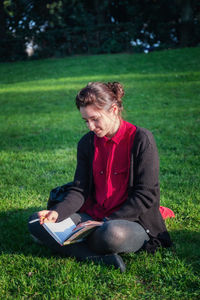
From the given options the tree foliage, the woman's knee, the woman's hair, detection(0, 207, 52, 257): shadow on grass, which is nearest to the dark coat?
the woman's knee

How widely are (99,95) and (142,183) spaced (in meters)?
0.80

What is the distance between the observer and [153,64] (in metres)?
13.8

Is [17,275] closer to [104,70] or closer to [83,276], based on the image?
[83,276]

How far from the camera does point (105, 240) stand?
8.63 ft

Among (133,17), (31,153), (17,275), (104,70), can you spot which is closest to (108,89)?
(17,275)

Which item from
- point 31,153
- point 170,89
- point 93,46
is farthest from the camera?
point 93,46

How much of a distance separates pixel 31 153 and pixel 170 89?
576 cm

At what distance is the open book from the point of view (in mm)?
2504

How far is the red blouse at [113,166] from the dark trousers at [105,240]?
28 centimetres

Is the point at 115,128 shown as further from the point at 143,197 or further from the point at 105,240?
the point at 105,240

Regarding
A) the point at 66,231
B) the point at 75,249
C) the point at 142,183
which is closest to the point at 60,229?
the point at 66,231

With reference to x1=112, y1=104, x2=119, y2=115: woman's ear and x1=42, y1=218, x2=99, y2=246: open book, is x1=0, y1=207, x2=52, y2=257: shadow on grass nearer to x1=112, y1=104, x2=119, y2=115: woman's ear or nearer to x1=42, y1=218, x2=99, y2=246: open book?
x1=42, y1=218, x2=99, y2=246: open book

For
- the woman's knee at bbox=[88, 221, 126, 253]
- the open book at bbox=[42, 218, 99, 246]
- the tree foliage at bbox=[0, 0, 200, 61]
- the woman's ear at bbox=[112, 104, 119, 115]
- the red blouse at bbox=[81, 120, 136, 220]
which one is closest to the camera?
the open book at bbox=[42, 218, 99, 246]

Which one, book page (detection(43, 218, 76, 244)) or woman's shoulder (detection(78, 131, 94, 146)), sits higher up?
woman's shoulder (detection(78, 131, 94, 146))
